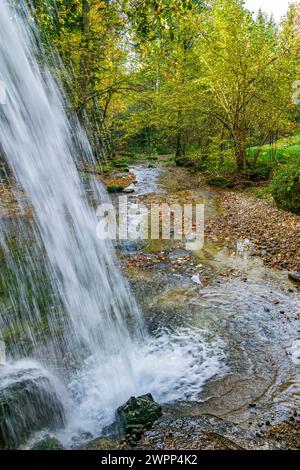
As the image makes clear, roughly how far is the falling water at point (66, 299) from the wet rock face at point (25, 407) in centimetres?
22

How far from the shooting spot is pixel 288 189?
982cm

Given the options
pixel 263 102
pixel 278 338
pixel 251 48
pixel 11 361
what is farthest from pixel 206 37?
pixel 11 361

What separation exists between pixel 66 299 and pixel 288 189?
7916 mm

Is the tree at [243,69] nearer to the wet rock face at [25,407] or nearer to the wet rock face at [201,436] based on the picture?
the wet rock face at [201,436]

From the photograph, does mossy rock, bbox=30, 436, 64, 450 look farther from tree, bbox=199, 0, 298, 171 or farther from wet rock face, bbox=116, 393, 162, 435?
tree, bbox=199, 0, 298, 171

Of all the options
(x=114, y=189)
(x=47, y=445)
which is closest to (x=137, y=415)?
(x=47, y=445)

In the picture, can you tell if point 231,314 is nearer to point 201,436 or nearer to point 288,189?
point 201,436

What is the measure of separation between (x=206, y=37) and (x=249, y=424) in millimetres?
15536

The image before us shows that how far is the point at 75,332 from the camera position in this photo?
4.95 m

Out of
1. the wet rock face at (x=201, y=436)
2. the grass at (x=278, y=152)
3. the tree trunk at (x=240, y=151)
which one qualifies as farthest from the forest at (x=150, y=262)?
the grass at (x=278, y=152)

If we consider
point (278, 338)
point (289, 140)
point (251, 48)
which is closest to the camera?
point (278, 338)

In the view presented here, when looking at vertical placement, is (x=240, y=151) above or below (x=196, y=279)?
above

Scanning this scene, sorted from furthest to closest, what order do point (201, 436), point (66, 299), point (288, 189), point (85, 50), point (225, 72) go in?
1. point (225, 72)
2. point (85, 50)
3. point (288, 189)
4. point (66, 299)
5. point (201, 436)
